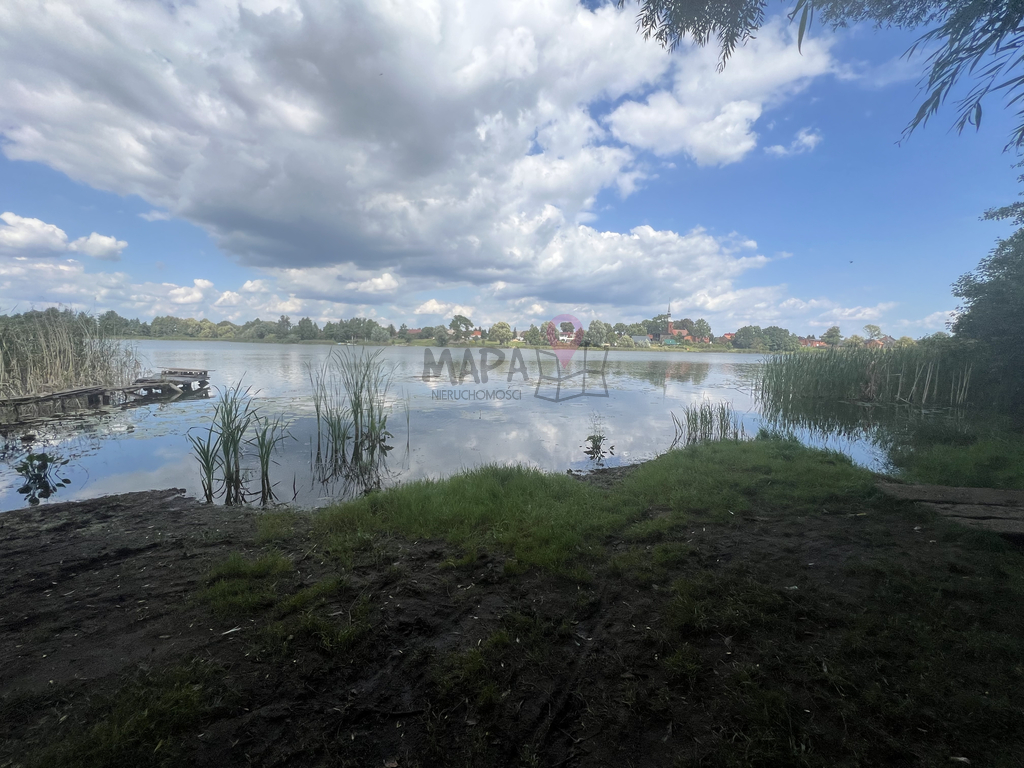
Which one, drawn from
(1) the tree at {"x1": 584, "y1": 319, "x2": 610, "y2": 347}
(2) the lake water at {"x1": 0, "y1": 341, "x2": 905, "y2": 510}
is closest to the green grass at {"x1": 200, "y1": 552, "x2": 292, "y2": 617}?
(2) the lake water at {"x1": 0, "y1": 341, "x2": 905, "y2": 510}

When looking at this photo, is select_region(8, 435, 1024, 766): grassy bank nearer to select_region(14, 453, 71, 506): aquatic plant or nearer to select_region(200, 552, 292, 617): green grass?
select_region(200, 552, 292, 617): green grass

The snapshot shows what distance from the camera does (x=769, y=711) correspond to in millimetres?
1862

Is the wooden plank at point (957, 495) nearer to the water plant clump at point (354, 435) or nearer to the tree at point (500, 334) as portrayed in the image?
the water plant clump at point (354, 435)

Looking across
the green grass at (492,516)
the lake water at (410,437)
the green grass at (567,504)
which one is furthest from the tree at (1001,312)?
the green grass at (492,516)

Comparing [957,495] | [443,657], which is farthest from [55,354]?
[957,495]

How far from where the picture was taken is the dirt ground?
68.1 inches

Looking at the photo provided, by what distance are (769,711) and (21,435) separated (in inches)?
512

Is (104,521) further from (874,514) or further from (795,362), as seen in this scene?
(795,362)

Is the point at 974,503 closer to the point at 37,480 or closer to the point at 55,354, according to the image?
the point at 37,480

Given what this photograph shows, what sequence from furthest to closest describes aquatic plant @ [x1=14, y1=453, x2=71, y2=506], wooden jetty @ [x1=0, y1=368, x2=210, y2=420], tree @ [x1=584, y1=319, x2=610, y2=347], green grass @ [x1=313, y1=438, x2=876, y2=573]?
tree @ [x1=584, y1=319, x2=610, y2=347] < wooden jetty @ [x1=0, y1=368, x2=210, y2=420] < aquatic plant @ [x1=14, y1=453, x2=71, y2=506] < green grass @ [x1=313, y1=438, x2=876, y2=573]

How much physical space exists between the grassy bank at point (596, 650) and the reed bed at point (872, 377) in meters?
13.2

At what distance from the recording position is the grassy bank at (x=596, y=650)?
173 centimetres

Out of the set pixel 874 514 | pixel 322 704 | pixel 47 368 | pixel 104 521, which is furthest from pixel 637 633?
pixel 47 368

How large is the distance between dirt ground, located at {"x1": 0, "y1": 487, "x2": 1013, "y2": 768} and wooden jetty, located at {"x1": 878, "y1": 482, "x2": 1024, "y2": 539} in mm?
586
